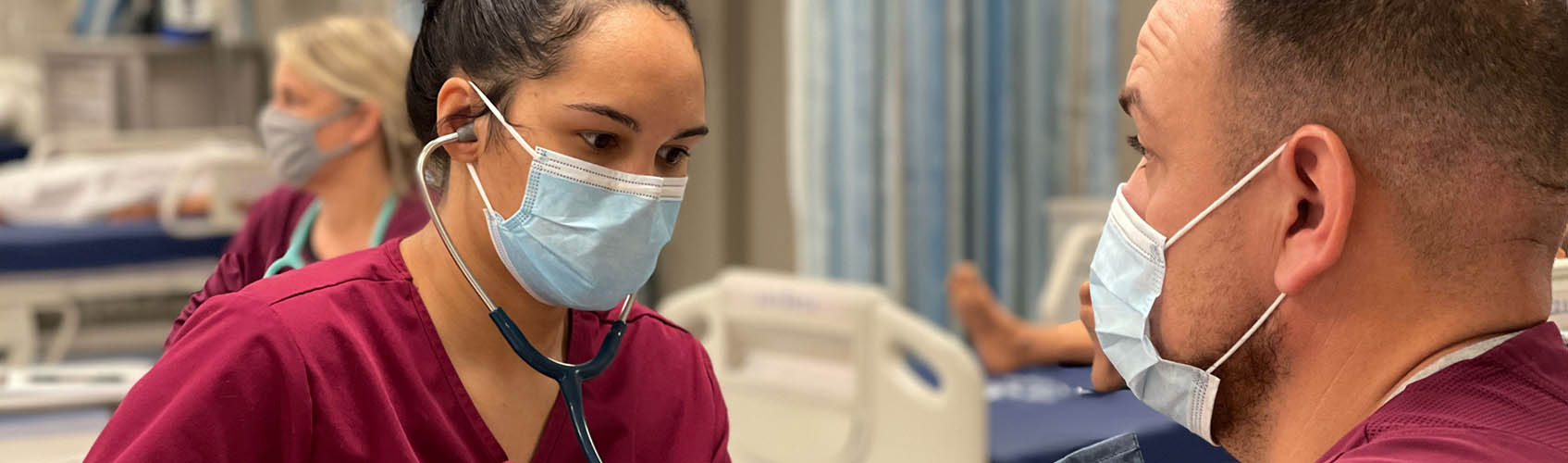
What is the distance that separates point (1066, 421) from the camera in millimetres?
2156

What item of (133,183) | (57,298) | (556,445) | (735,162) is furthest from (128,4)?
(556,445)

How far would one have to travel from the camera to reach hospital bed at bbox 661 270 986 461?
2.10m

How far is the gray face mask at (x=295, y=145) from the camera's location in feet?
7.48

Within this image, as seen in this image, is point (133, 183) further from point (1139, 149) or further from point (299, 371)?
point (1139, 149)

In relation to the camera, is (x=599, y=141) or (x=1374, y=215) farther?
(x=599, y=141)

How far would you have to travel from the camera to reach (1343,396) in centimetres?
94

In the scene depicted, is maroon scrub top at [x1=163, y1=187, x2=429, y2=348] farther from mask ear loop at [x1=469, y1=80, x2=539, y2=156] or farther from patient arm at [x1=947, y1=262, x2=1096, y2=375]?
patient arm at [x1=947, y1=262, x2=1096, y2=375]

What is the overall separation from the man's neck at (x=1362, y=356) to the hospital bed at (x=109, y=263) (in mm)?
3511

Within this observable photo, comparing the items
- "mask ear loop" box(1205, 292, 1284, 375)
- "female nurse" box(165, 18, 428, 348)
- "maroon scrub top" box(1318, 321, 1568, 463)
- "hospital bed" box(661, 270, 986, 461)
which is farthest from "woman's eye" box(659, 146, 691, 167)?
"female nurse" box(165, 18, 428, 348)

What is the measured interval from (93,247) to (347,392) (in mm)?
3430

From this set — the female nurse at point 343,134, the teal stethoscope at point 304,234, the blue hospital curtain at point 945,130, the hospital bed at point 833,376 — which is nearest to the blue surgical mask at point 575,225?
the teal stethoscope at point 304,234

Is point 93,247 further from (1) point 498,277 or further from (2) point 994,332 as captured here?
(1) point 498,277

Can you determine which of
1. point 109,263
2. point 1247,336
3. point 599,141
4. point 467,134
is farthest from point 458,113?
point 109,263

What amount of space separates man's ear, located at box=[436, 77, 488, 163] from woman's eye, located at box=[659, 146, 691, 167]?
153mm
